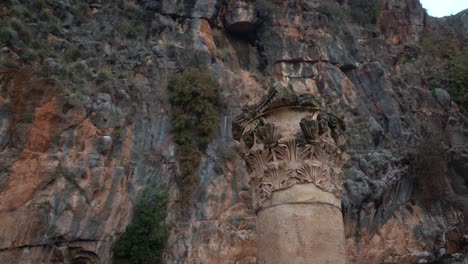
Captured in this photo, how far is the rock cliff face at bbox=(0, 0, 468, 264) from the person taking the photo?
12.0m

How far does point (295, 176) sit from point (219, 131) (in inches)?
436

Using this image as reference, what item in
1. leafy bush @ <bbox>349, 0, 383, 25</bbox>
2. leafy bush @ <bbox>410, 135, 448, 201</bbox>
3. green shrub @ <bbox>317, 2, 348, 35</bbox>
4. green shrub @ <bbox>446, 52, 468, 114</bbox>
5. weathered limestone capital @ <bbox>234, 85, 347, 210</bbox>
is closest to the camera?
weathered limestone capital @ <bbox>234, 85, 347, 210</bbox>

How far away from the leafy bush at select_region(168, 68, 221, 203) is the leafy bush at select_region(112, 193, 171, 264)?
1.82 metres

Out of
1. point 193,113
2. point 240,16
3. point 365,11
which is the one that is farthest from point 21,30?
point 365,11

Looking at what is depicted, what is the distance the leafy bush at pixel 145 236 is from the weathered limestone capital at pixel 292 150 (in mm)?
7844

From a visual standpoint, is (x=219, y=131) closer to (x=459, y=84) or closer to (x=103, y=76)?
(x=103, y=76)

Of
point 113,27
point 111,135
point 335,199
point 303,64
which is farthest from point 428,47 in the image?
point 335,199

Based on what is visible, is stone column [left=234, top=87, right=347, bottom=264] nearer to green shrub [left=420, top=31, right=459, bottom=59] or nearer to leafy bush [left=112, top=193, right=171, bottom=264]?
leafy bush [left=112, top=193, right=171, bottom=264]

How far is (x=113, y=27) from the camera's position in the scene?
673 inches

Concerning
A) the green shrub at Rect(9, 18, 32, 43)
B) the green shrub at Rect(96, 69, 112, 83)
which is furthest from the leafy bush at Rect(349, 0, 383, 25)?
the green shrub at Rect(9, 18, 32, 43)

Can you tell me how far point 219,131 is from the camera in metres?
16.0

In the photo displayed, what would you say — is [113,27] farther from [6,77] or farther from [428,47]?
[428,47]

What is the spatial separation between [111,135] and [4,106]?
3.08m

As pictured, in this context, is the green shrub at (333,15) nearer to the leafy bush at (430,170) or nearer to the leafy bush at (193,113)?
the leafy bush at (430,170)
